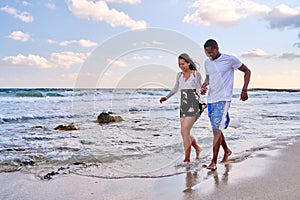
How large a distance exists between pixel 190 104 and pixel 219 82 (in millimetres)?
589

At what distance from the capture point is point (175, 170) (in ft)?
12.7

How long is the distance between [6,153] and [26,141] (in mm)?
1300

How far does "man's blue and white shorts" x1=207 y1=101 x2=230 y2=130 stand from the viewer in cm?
392

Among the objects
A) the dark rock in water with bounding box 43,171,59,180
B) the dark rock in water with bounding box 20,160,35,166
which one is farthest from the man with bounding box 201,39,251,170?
the dark rock in water with bounding box 20,160,35,166

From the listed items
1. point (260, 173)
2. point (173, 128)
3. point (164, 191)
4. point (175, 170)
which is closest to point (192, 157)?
point (175, 170)

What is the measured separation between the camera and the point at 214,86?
3.96 m

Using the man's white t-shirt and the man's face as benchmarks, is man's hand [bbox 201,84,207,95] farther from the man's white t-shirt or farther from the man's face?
the man's face

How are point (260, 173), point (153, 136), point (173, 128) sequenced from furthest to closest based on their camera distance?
point (173, 128)
point (153, 136)
point (260, 173)

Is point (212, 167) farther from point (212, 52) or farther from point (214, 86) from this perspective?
point (212, 52)

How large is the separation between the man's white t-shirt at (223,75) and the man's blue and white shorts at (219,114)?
0.06 m

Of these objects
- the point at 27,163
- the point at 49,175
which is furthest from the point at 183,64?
the point at 27,163

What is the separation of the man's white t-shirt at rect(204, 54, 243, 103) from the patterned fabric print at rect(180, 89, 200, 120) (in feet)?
1.32

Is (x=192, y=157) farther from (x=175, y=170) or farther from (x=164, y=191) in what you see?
(x=164, y=191)

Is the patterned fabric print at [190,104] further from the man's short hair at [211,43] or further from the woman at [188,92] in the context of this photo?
the man's short hair at [211,43]
